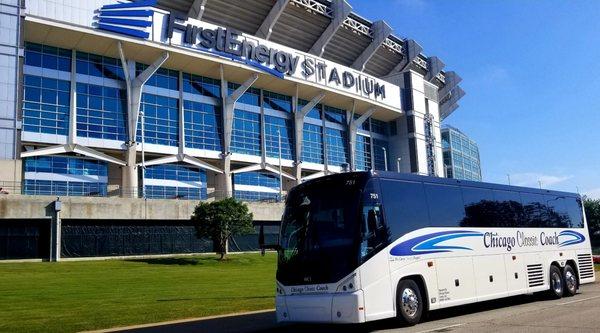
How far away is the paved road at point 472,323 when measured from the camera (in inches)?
396

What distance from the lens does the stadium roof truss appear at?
188 ft

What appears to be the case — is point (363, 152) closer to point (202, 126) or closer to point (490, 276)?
point (202, 126)

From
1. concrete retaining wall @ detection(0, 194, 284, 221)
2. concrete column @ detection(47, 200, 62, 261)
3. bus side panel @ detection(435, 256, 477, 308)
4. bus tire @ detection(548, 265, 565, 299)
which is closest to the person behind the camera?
bus side panel @ detection(435, 256, 477, 308)

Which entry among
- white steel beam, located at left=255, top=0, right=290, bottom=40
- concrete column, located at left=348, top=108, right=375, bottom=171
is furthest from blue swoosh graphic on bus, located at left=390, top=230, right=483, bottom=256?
concrete column, located at left=348, top=108, right=375, bottom=171

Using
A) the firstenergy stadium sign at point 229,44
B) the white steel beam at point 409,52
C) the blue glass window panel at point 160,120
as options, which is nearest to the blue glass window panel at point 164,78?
the blue glass window panel at point 160,120

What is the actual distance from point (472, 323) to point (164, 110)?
45.8 m

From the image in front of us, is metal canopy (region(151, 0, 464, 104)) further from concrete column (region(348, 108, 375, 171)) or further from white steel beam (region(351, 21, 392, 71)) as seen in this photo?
concrete column (region(348, 108, 375, 171))

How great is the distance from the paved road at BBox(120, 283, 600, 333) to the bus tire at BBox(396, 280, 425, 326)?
0.20 meters

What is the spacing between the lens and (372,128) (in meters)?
77.4

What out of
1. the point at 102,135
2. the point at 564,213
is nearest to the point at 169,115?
the point at 102,135

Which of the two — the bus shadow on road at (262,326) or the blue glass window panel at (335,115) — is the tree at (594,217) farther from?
the bus shadow on road at (262,326)

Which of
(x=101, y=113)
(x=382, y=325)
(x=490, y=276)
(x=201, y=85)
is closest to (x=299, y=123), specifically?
(x=201, y=85)

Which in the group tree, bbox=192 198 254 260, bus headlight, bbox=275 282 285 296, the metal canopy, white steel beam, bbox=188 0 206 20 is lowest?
bus headlight, bbox=275 282 285 296

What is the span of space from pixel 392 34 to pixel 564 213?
60033 millimetres
